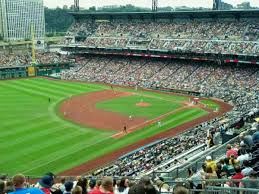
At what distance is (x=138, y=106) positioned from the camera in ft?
171

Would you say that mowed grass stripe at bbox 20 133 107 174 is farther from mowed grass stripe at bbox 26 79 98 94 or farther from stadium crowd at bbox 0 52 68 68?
stadium crowd at bbox 0 52 68 68

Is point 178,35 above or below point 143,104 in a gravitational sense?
above

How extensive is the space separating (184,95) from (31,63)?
37.5 metres

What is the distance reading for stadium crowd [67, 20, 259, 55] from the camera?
64.1 metres

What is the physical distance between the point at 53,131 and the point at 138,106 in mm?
15686

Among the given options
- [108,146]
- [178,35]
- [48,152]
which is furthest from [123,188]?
[178,35]

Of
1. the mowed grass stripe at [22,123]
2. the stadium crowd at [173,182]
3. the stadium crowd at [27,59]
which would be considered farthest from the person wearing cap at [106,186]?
the stadium crowd at [27,59]

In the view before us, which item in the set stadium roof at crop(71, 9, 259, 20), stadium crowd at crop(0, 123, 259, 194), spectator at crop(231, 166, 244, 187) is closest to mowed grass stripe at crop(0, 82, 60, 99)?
stadium roof at crop(71, 9, 259, 20)

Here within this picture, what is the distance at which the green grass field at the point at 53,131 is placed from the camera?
1227 inches

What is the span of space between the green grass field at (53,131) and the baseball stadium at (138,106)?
0.40ft

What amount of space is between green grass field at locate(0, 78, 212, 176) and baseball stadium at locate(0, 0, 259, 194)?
0.40 ft

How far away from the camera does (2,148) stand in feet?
111

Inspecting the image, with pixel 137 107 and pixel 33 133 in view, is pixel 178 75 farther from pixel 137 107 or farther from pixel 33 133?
pixel 33 133

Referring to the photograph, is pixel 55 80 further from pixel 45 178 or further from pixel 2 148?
pixel 45 178
